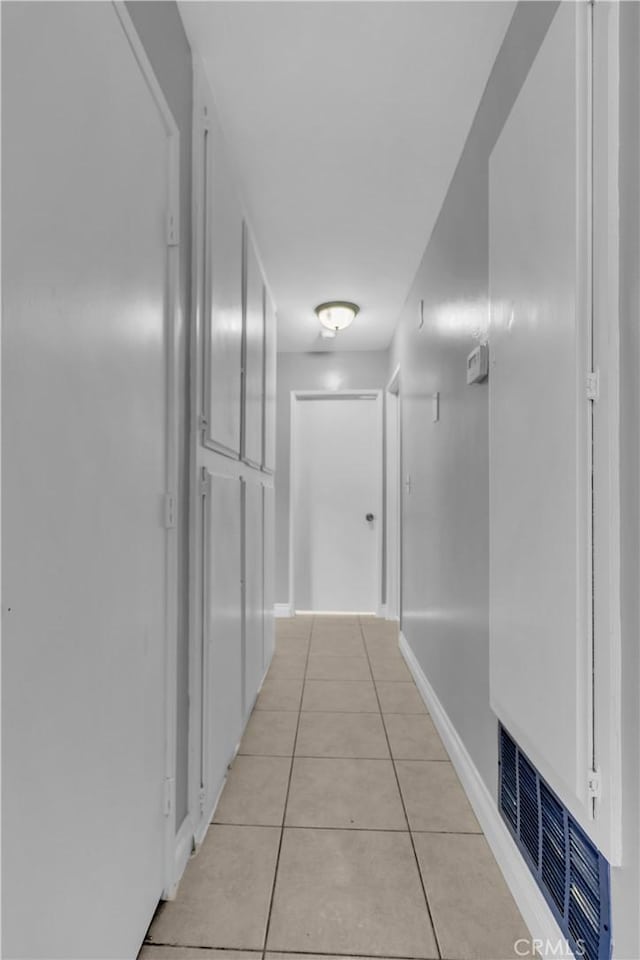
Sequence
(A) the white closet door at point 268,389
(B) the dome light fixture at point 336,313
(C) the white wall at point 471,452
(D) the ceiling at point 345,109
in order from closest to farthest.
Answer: (C) the white wall at point 471,452 < (D) the ceiling at point 345,109 < (A) the white closet door at point 268,389 < (B) the dome light fixture at point 336,313

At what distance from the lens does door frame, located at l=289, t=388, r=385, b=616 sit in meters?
4.46

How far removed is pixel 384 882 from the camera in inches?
52.5

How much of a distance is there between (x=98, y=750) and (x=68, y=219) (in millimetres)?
925

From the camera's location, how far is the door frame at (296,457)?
14.6 ft

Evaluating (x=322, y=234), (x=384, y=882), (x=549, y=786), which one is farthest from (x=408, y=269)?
(x=384, y=882)

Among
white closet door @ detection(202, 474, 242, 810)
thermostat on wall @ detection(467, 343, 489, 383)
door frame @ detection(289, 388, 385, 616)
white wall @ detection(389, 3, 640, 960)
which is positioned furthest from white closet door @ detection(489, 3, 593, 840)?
door frame @ detection(289, 388, 385, 616)

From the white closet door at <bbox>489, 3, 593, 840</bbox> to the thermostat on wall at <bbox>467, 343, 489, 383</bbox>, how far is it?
0.61 ft

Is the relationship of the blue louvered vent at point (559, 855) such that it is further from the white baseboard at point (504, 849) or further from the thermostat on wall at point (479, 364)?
the thermostat on wall at point (479, 364)

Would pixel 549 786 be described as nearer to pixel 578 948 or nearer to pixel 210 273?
pixel 578 948

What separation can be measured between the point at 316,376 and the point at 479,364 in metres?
3.12

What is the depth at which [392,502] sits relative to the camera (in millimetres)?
4359

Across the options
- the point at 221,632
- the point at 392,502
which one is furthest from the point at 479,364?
the point at 392,502

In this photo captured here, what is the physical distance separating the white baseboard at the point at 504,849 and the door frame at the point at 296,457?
7.66ft

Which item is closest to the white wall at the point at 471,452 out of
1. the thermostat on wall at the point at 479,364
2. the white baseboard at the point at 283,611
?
the thermostat on wall at the point at 479,364
